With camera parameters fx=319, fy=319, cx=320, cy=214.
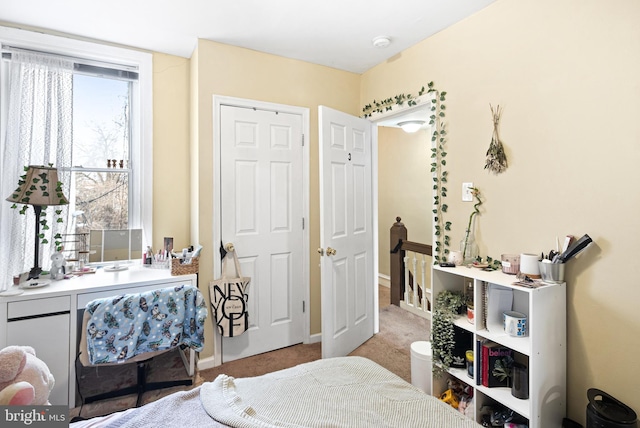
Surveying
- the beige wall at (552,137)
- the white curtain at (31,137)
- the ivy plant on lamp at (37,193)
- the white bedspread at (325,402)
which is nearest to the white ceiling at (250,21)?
the beige wall at (552,137)

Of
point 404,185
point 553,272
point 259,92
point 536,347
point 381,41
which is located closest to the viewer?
point 536,347

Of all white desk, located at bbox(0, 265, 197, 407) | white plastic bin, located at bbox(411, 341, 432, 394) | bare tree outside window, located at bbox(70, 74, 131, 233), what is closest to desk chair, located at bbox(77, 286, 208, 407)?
white desk, located at bbox(0, 265, 197, 407)

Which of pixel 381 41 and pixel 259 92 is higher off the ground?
pixel 381 41

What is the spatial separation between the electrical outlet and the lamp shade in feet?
9.05

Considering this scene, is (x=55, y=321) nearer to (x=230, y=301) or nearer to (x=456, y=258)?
(x=230, y=301)

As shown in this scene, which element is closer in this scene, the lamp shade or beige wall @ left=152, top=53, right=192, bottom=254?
the lamp shade

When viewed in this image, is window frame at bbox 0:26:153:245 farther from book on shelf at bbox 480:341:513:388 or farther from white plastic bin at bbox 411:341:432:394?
book on shelf at bbox 480:341:513:388

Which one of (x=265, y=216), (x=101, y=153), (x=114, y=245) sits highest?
(x=101, y=153)

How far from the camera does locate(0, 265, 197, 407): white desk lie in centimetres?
186

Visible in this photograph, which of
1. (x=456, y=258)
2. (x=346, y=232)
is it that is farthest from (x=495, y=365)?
(x=346, y=232)

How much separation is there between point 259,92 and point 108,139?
51.5 inches

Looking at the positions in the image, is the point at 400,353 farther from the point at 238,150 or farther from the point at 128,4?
the point at 128,4

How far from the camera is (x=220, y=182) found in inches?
102

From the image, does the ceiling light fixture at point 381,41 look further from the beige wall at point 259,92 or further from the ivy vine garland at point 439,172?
the beige wall at point 259,92
